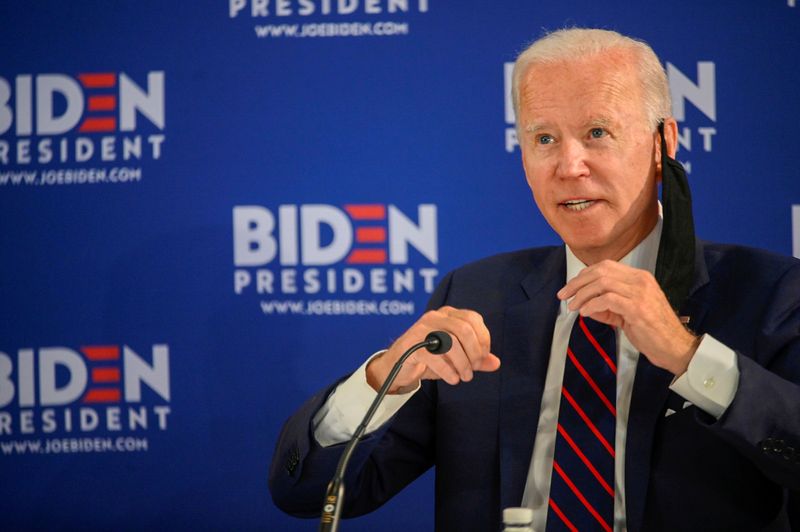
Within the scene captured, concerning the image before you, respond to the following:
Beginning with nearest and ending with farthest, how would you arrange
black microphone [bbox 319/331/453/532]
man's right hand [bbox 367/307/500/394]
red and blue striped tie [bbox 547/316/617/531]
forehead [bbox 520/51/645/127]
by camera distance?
black microphone [bbox 319/331/453/532], man's right hand [bbox 367/307/500/394], red and blue striped tie [bbox 547/316/617/531], forehead [bbox 520/51/645/127]

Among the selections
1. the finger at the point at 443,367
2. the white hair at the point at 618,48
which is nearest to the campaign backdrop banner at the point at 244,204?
the white hair at the point at 618,48

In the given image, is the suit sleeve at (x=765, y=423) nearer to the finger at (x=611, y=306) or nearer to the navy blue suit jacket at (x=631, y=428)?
the navy blue suit jacket at (x=631, y=428)

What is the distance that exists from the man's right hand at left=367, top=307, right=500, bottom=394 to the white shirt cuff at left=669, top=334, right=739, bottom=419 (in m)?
0.34

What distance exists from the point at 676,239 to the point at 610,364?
0.28m

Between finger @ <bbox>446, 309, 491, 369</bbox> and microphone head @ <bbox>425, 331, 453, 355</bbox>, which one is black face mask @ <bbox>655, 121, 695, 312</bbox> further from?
microphone head @ <bbox>425, 331, 453, 355</bbox>

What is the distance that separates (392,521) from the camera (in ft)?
9.46

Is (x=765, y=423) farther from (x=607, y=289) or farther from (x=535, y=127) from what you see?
(x=535, y=127)

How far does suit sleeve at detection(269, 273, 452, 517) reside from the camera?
1.87 meters

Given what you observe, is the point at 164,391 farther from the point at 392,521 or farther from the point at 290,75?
the point at 290,75

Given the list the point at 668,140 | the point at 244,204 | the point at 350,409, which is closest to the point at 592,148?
the point at 668,140

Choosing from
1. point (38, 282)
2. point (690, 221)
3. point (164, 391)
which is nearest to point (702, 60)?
point (690, 221)

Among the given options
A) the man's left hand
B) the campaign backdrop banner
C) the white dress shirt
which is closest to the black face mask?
the white dress shirt

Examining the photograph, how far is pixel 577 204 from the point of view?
195 centimetres

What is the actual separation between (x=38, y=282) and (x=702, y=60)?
2.11 m
